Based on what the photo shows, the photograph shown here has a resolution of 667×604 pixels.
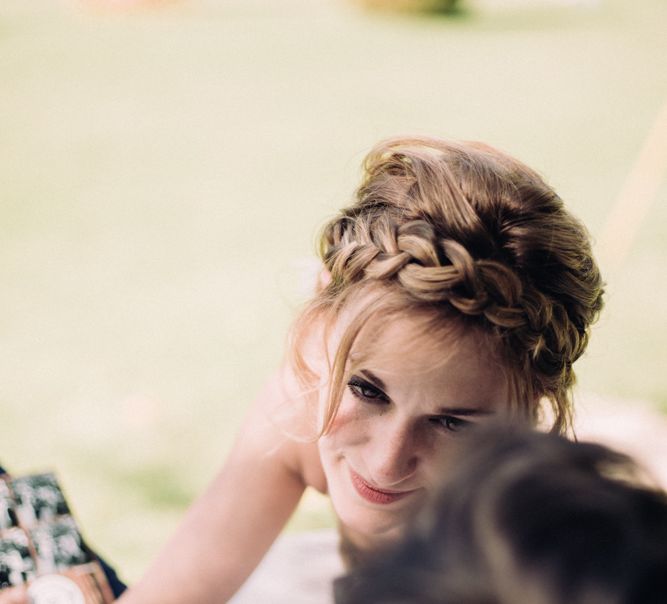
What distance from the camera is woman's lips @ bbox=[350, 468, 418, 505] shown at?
1.32 m

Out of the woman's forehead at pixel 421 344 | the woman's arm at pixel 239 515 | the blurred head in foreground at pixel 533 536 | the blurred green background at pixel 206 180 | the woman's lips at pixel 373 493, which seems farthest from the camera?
the blurred green background at pixel 206 180

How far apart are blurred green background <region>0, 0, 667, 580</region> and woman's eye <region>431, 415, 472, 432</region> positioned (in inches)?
18.6

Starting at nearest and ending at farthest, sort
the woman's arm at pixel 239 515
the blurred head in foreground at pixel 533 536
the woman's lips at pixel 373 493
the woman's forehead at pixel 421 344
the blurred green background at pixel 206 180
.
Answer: the blurred head in foreground at pixel 533 536 < the woman's forehead at pixel 421 344 < the woman's lips at pixel 373 493 < the woman's arm at pixel 239 515 < the blurred green background at pixel 206 180

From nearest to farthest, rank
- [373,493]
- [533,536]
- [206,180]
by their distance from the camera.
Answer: [533,536], [373,493], [206,180]

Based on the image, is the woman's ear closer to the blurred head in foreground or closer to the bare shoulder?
the bare shoulder

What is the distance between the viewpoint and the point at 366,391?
4.20 ft

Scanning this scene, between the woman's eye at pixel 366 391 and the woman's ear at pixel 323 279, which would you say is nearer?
the woman's eye at pixel 366 391

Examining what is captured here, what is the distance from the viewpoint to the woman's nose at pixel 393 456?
4.09 ft

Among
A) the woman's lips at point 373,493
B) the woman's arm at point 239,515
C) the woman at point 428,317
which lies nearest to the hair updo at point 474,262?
the woman at point 428,317

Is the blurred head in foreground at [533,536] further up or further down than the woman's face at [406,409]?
further up

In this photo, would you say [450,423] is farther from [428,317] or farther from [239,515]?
[239,515]

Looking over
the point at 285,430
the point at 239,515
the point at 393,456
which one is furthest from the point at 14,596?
the point at 393,456

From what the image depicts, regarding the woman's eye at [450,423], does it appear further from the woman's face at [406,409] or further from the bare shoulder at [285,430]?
the bare shoulder at [285,430]

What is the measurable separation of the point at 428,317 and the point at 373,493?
0.32 metres
